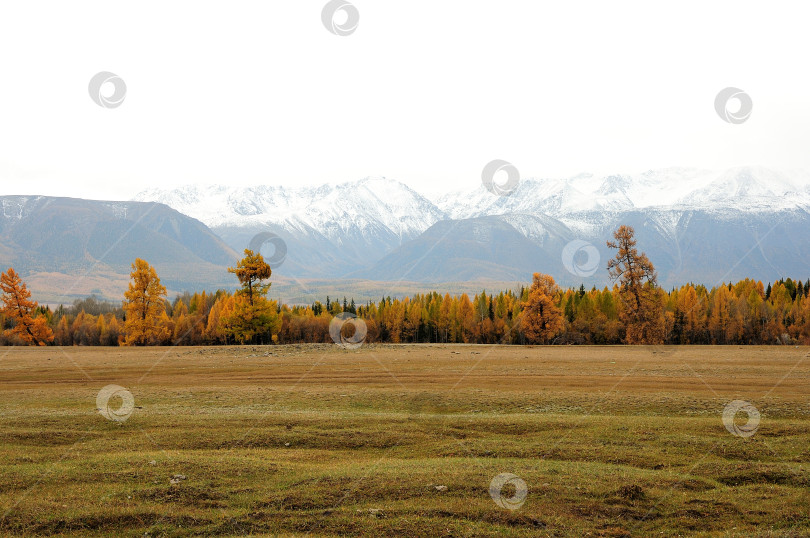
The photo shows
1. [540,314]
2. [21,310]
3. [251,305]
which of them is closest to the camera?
[251,305]

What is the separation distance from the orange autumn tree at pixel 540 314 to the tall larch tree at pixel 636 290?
1172 cm

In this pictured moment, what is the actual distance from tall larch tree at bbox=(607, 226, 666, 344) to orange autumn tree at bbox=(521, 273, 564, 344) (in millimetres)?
11722

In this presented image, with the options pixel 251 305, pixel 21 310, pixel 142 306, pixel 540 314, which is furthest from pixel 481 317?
pixel 21 310

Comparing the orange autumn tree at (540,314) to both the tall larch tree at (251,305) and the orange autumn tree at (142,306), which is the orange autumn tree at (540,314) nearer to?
the tall larch tree at (251,305)

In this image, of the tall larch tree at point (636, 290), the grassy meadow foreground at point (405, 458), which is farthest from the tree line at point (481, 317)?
the grassy meadow foreground at point (405, 458)

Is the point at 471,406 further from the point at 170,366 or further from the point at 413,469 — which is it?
the point at 170,366

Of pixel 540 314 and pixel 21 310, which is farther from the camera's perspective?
pixel 540 314

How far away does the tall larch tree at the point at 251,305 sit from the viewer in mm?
74750

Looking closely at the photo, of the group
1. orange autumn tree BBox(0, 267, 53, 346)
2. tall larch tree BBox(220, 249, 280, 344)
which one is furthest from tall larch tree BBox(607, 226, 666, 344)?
orange autumn tree BBox(0, 267, 53, 346)

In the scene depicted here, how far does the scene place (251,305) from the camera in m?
76.7

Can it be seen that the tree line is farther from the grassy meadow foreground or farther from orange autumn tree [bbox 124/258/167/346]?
the grassy meadow foreground

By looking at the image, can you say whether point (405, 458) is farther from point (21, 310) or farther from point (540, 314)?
point (21, 310)

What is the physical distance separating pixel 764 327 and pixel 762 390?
8999cm

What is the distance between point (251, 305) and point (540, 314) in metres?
44.4
